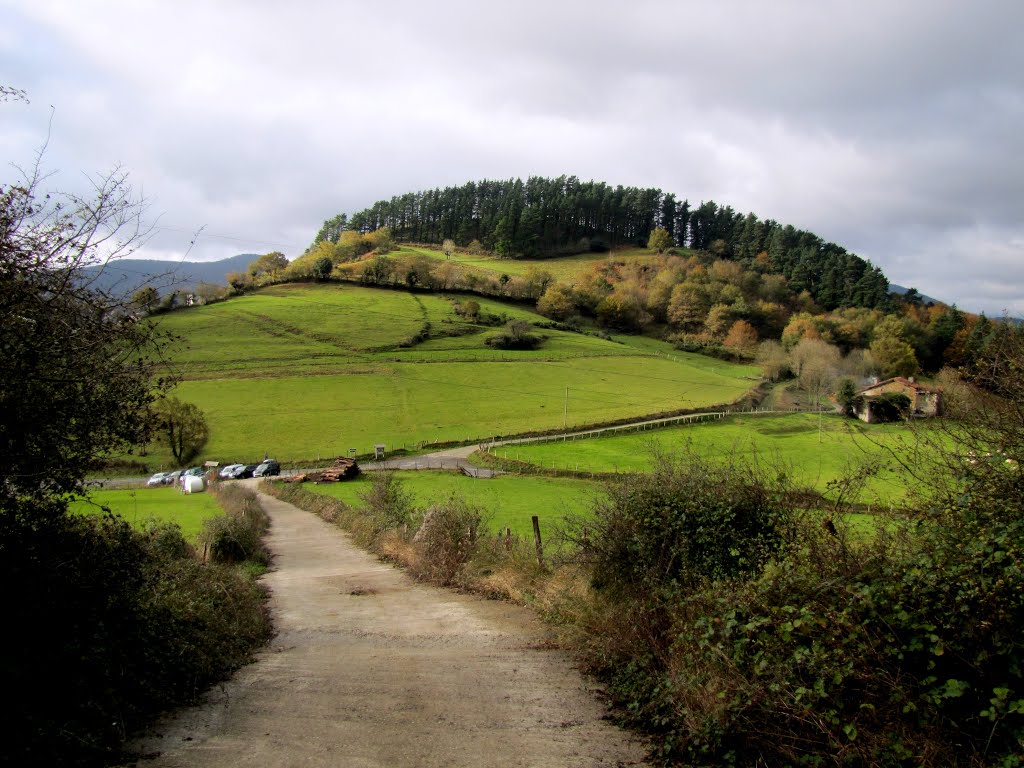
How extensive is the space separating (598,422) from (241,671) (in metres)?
57.7

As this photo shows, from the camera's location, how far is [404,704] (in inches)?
257

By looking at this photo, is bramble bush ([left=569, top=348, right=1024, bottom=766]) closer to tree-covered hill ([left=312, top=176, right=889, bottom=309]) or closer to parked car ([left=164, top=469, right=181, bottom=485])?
parked car ([left=164, top=469, right=181, bottom=485])

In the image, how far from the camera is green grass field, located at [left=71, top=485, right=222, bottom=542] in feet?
91.2

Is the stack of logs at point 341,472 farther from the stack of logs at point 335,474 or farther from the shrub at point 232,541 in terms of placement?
the shrub at point 232,541

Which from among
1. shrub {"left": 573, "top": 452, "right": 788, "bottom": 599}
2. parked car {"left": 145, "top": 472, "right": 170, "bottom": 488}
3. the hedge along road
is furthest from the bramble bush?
parked car {"left": 145, "top": 472, "right": 170, "bottom": 488}

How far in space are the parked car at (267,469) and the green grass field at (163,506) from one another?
26.0 ft

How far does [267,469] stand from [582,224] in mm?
147139

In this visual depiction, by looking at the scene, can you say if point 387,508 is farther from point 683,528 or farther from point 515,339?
point 515,339

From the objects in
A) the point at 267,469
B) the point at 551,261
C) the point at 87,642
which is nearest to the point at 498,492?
the point at 267,469

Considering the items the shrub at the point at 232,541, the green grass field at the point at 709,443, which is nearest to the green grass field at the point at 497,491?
the green grass field at the point at 709,443

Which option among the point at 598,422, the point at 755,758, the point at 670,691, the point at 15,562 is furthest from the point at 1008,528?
the point at 598,422

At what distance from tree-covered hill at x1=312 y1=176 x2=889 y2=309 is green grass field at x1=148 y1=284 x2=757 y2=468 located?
62204mm

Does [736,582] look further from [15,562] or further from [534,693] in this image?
[15,562]

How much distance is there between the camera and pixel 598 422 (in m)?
64.3
